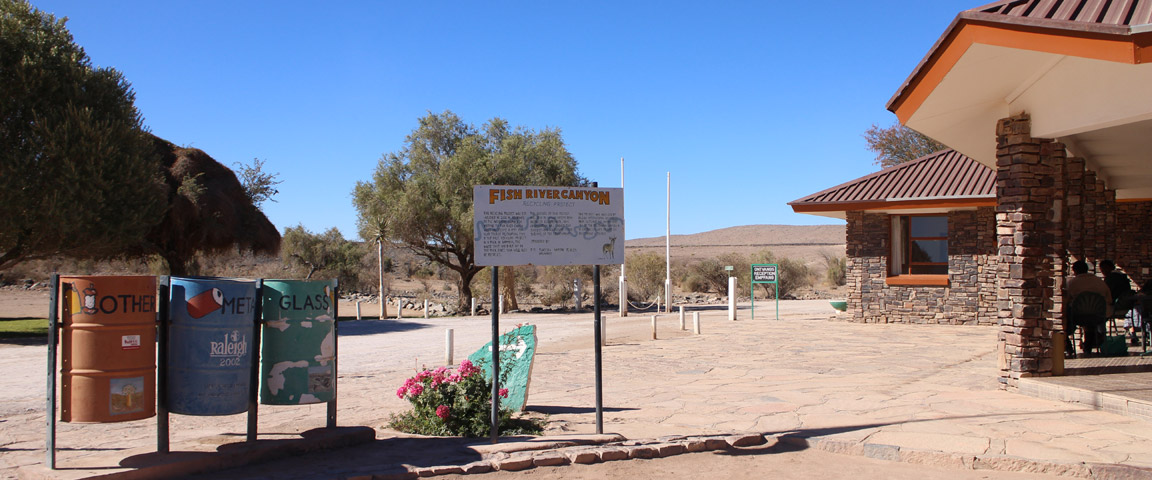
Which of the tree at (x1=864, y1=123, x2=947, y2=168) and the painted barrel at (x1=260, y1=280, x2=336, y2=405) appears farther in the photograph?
the tree at (x1=864, y1=123, x2=947, y2=168)

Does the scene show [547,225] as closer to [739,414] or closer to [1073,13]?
[739,414]

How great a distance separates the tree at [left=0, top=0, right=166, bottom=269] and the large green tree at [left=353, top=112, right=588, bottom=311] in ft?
39.9

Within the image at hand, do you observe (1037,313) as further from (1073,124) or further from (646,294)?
(646,294)

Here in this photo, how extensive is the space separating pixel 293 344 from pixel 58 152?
1629 cm

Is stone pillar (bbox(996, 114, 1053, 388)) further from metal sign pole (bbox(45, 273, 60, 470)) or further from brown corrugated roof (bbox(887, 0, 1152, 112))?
metal sign pole (bbox(45, 273, 60, 470))

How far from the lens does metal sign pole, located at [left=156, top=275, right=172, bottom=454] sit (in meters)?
5.65

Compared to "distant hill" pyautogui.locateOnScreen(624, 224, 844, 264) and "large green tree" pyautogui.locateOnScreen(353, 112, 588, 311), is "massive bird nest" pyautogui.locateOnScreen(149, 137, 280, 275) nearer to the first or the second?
"large green tree" pyautogui.locateOnScreen(353, 112, 588, 311)

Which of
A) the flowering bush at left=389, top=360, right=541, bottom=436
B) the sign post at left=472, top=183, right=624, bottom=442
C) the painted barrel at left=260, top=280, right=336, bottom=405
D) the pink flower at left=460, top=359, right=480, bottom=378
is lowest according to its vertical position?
the flowering bush at left=389, top=360, right=541, bottom=436

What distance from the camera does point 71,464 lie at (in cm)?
538

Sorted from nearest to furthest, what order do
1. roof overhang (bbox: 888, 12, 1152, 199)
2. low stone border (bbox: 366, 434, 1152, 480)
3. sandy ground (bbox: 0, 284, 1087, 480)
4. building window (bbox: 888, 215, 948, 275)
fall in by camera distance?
low stone border (bbox: 366, 434, 1152, 480), sandy ground (bbox: 0, 284, 1087, 480), roof overhang (bbox: 888, 12, 1152, 199), building window (bbox: 888, 215, 948, 275)

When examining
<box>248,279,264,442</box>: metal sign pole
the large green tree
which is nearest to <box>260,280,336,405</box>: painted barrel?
<box>248,279,264,442</box>: metal sign pole

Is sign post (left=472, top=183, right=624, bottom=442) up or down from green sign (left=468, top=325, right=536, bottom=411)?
up

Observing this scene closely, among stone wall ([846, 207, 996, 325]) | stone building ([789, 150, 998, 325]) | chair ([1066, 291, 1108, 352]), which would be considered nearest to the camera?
chair ([1066, 291, 1108, 352])

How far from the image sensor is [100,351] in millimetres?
5340
